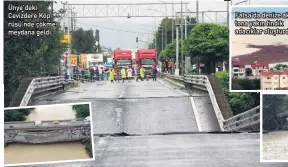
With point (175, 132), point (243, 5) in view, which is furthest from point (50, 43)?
point (243, 5)

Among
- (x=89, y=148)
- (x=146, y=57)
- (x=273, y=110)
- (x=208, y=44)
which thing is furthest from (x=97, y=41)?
(x=273, y=110)

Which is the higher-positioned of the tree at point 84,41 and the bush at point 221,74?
the tree at point 84,41

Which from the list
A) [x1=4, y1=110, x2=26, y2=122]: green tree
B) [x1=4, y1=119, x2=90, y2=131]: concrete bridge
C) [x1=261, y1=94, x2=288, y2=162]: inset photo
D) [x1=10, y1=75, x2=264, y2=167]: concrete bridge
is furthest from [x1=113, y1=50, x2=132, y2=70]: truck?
[x1=261, y1=94, x2=288, y2=162]: inset photo

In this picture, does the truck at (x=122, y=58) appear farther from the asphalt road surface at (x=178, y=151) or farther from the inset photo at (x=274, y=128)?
the inset photo at (x=274, y=128)

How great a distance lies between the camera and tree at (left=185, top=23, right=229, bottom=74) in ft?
22.1

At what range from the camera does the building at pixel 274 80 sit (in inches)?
258

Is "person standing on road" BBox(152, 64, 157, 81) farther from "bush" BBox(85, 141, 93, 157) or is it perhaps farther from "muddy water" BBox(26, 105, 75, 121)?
"muddy water" BBox(26, 105, 75, 121)

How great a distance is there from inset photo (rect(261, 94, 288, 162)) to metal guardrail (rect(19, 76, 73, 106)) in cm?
222

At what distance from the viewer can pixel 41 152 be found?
6078 mm

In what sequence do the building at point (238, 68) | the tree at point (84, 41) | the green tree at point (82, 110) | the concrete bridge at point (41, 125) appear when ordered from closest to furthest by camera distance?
1. the concrete bridge at point (41, 125)
2. the green tree at point (82, 110)
3. the building at point (238, 68)
4. the tree at point (84, 41)

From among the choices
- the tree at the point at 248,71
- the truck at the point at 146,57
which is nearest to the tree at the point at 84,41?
the truck at the point at 146,57

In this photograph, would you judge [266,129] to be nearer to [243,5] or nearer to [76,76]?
[243,5]

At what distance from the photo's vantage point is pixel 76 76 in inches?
299

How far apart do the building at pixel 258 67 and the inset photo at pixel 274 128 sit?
318 mm
